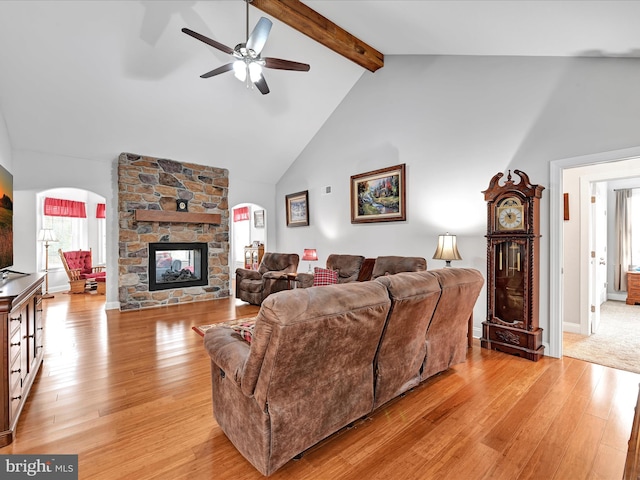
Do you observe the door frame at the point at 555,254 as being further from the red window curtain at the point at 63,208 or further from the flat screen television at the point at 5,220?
the red window curtain at the point at 63,208

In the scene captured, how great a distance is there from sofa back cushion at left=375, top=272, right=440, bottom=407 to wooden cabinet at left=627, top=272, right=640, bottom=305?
591 cm

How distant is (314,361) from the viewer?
1602 mm

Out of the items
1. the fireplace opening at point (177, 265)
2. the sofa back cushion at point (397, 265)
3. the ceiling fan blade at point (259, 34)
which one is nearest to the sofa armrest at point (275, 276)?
the sofa back cushion at point (397, 265)

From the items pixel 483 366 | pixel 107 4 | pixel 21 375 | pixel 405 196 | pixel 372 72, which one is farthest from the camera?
pixel 372 72

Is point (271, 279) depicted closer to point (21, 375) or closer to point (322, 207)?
point (322, 207)

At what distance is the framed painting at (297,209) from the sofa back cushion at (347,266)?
161 cm

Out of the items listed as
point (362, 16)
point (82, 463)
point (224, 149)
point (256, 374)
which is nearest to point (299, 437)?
point (256, 374)

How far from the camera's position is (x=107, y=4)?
338 cm

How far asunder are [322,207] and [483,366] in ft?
13.4

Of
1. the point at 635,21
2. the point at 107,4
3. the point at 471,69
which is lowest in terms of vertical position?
the point at 635,21

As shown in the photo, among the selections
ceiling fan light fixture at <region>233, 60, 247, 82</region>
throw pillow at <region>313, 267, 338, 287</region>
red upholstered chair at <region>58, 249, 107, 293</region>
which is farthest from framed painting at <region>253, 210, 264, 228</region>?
ceiling fan light fixture at <region>233, 60, 247, 82</region>

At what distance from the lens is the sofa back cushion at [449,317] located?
2434 mm

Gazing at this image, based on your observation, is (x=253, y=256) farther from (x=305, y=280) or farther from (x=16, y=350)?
(x=16, y=350)

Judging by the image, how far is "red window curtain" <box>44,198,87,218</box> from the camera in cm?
734
